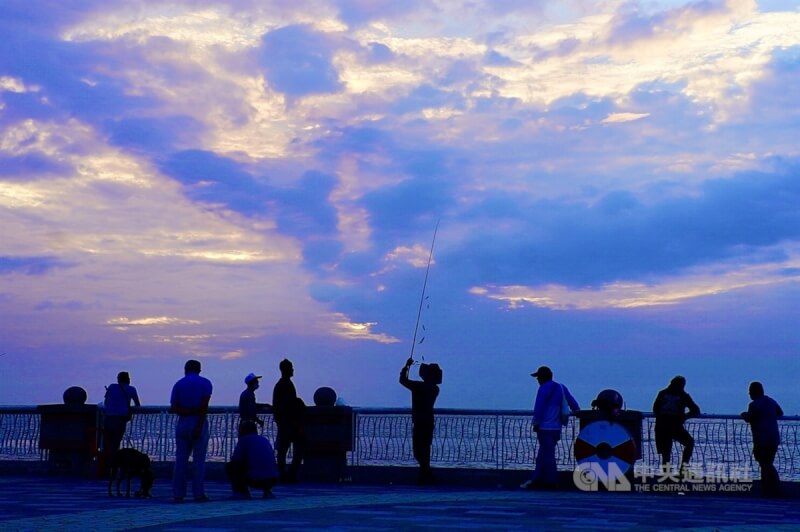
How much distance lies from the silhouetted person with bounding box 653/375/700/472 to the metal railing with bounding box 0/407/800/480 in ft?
1.33

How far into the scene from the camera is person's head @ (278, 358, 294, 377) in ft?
65.3

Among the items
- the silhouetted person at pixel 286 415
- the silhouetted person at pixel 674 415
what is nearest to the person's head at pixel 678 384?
the silhouetted person at pixel 674 415

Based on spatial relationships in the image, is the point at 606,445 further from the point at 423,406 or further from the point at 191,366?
the point at 191,366

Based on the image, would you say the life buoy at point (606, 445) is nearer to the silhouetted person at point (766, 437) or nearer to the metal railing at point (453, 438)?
the metal railing at point (453, 438)

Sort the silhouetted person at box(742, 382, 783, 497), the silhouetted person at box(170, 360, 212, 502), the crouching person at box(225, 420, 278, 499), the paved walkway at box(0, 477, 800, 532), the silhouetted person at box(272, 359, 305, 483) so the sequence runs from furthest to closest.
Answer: the silhouetted person at box(272, 359, 305, 483) → the silhouetted person at box(742, 382, 783, 497) → the crouching person at box(225, 420, 278, 499) → the silhouetted person at box(170, 360, 212, 502) → the paved walkway at box(0, 477, 800, 532)

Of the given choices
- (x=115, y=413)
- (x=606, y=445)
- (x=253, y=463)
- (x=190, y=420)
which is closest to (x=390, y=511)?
(x=253, y=463)

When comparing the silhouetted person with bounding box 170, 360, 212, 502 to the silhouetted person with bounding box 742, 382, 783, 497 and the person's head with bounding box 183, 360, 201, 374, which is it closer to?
the person's head with bounding box 183, 360, 201, 374

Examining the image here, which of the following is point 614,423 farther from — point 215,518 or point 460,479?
point 215,518

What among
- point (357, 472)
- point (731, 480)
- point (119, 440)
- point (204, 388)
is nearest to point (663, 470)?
point (731, 480)

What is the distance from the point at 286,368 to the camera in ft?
65.5

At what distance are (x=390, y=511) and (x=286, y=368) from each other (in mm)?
6024

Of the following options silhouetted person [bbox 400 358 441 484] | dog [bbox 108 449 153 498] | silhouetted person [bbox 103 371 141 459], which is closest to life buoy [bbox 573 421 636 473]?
silhouetted person [bbox 400 358 441 484]

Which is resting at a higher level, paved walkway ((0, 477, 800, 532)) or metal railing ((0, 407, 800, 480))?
metal railing ((0, 407, 800, 480))

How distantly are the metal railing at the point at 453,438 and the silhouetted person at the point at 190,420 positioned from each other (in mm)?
5688
